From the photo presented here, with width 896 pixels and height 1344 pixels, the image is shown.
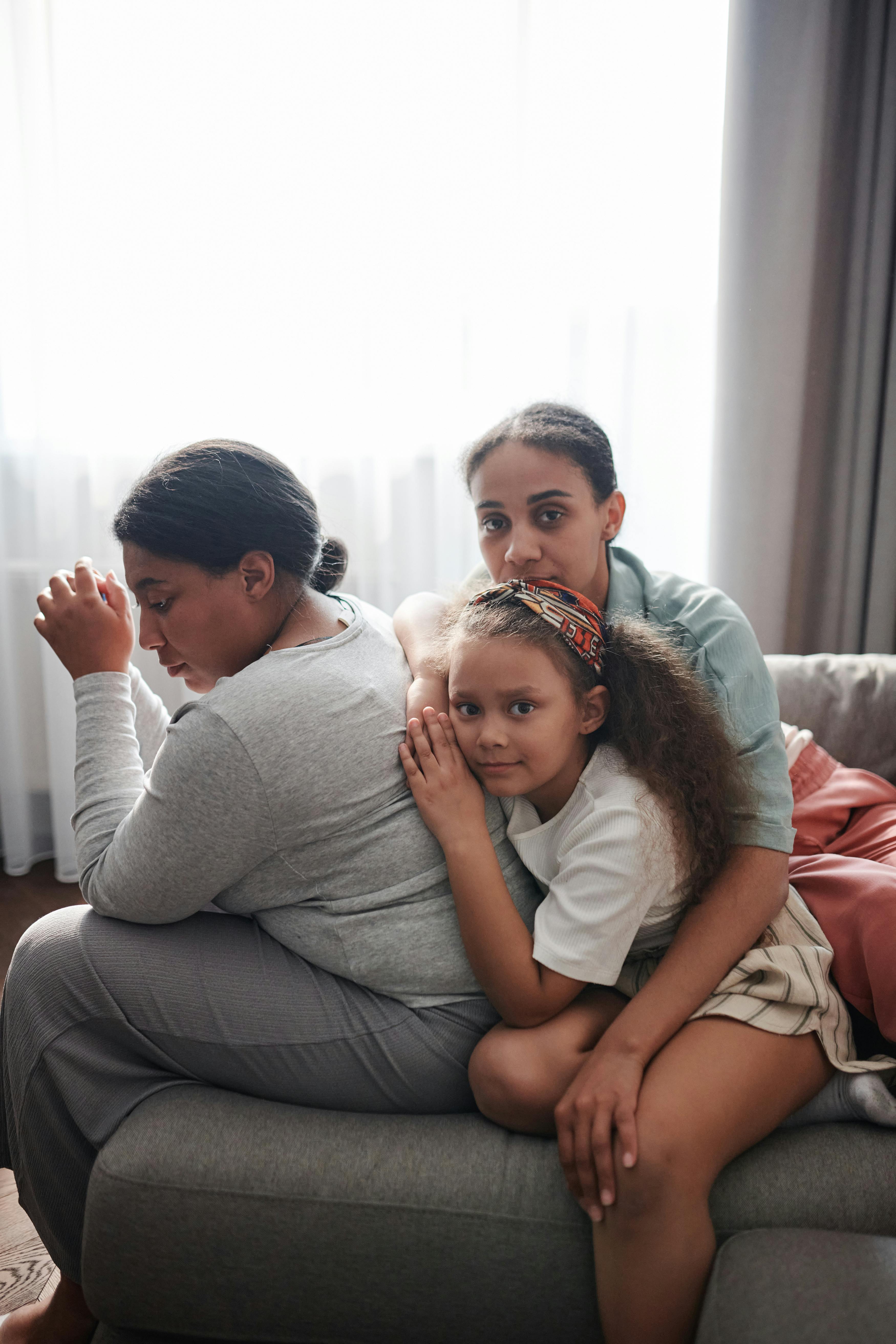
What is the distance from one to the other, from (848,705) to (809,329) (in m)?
1.24

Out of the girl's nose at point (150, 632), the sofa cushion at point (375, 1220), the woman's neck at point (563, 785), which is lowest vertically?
the sofa cushion at point (375, 1220)

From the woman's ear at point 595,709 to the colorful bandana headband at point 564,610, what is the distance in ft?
0.10

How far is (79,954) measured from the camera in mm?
979

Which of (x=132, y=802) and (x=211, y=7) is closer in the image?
(x=132, y=802)

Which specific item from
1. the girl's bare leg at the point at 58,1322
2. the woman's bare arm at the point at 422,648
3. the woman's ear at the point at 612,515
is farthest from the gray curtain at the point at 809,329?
the girl's bare leg at the point at 58,1322

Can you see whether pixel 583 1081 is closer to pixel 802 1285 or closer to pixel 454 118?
pixel 802 1285

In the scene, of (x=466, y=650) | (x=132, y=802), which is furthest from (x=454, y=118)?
(x=132, y=802)

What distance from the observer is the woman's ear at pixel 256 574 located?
108 centimetres

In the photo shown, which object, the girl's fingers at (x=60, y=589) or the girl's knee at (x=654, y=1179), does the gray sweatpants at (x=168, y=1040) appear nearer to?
the girl's knee at (x=654, y=1179)

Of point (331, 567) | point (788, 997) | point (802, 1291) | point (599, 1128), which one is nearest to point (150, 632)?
point (331, 567)

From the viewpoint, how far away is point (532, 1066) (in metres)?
0.92

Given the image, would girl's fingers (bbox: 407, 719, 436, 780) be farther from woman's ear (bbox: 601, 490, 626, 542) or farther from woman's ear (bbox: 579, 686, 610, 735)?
woman's ear (bbox: 601, 490, 626, 542)

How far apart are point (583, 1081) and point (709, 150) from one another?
2356mm

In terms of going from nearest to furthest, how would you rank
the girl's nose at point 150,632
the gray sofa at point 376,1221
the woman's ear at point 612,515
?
the gray sofa at point 376,1221, the girl's nose at point 150,632, the woman's ear at point 612,515
